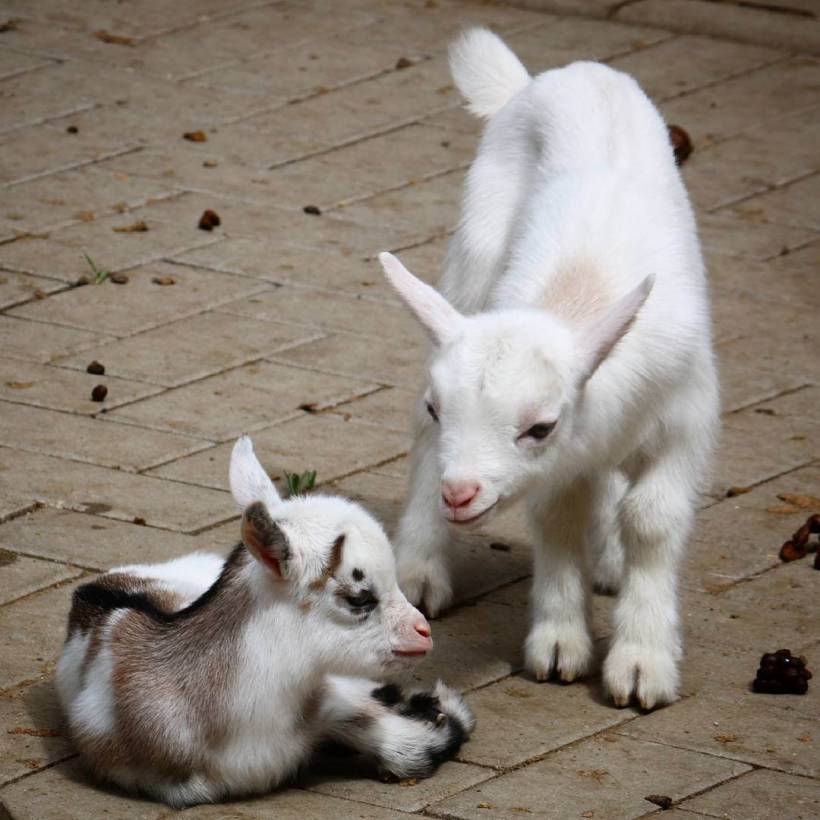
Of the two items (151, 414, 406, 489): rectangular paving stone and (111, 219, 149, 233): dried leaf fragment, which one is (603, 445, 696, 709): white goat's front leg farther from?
(111, 219, 149, 233): dried leaf fragment

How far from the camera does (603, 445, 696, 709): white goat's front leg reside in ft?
17.0

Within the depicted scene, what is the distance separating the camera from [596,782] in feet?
15.3

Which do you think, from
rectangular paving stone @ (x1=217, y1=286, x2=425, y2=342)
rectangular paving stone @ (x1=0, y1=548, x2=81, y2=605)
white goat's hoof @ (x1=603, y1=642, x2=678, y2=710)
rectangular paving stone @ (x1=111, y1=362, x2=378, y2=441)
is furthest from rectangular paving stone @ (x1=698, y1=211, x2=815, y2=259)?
rectangular paving stone @ (x1=0, y1=548, x2=81, y2=605)

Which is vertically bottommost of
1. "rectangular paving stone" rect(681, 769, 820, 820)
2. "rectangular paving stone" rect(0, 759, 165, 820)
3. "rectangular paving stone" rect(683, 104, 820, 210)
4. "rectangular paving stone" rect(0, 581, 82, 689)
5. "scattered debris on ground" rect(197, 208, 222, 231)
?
"rectangular paving stone" rect(0, 759, 165, 820)

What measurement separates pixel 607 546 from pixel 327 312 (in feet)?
7.42

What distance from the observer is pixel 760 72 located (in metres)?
10.7

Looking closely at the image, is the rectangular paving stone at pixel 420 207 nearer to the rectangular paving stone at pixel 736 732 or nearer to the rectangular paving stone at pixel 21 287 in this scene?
the rectangular paving stone at pixel 21 287

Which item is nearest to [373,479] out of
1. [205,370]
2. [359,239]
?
[205,370]

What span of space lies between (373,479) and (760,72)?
5.19 meters

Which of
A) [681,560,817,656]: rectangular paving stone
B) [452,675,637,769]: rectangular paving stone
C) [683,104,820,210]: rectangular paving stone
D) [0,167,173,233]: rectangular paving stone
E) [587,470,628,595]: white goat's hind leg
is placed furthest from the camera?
[683,104,820,210]: rectangular paving stone

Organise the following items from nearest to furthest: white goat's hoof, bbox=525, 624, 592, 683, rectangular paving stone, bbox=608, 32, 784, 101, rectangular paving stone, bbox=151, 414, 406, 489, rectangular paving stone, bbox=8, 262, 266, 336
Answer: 1. white goat's hoof, bbox=525, 624, 592, 683
2. rectangular paving stone, bbox=151, 414, 406, 489
3. rectangular paving stone, bbox=8, 262, 266, 336
4. rectangular paving stone, bbox=608, 32, 784, 101

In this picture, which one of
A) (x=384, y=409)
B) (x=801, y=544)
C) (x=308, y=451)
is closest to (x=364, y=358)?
(x=384, y=409)

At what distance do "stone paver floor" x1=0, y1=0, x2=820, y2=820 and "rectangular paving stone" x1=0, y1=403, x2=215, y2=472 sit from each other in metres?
0.01

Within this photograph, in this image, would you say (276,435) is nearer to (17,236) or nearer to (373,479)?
(373,479)
